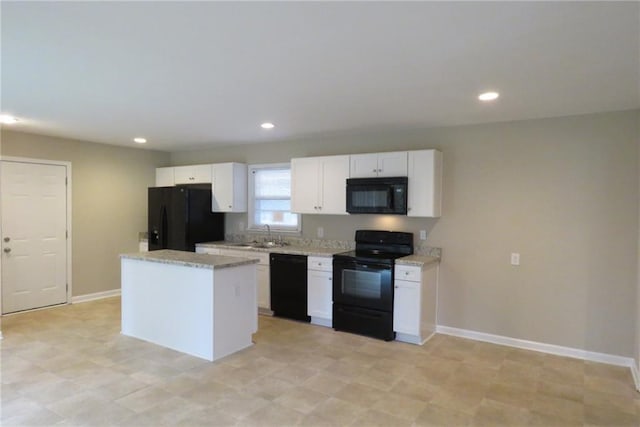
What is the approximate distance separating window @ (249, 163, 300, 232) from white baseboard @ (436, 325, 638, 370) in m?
2.52

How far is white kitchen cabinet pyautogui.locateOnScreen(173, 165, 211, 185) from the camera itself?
6.28 metres

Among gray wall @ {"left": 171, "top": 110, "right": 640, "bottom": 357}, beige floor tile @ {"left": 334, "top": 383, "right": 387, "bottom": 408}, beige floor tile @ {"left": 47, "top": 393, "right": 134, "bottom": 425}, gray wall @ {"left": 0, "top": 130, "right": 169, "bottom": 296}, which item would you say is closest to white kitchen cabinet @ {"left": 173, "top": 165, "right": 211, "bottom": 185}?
gray wall @ {"left": 0, "top": 130, "right": 169, "bottom": 296}

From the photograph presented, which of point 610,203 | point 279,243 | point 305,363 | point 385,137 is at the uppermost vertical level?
point 385,137

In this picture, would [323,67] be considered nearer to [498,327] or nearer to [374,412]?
[374,412]

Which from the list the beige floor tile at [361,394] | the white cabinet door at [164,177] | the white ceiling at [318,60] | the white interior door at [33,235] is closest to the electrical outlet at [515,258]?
the white ceiling at [318,60]

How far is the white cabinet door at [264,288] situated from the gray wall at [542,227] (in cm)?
182

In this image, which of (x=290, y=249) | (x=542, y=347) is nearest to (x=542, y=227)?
(x=542, y=347)

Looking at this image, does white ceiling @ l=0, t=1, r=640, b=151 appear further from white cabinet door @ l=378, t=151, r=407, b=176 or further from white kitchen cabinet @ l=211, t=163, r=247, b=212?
white kitchen cabinet @ l=211, t=163, r=247, b=212

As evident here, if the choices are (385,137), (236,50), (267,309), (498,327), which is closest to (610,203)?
(498,327)

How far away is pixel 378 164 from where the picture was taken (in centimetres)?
474

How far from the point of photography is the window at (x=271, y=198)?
5918 mm

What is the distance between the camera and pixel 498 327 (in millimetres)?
4336

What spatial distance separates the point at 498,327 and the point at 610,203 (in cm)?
164

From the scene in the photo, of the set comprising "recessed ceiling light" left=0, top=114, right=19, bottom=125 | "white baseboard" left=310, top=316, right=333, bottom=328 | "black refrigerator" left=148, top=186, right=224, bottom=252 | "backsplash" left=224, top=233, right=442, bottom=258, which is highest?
"recessed ceiling light" left=0, top=114, right=19, bottom=125
